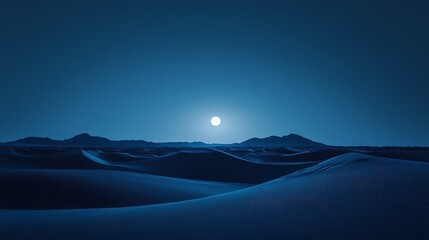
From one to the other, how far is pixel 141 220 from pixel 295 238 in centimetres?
136

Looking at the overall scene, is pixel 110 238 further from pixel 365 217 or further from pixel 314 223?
pixel 365 217

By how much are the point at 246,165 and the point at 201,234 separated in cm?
942

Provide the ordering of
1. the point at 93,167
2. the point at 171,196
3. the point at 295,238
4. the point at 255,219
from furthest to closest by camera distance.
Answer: the point at 93,167 → the point at 171,196 → the point at 255,219 → the point at 295,238

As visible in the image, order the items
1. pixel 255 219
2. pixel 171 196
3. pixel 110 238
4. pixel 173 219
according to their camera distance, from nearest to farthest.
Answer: pixel 110 238 < pixel 255 219 < pixel 173 219 < pixel 171 196

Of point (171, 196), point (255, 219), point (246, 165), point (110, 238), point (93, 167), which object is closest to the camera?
point (110, 238)

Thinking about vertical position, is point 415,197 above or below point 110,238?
above

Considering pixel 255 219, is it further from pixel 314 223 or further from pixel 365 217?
pixel 365 217

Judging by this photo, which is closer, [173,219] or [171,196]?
[173,219]

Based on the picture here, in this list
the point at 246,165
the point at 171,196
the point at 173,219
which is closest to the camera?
the point at 173,219

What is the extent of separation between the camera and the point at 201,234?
7.09ft

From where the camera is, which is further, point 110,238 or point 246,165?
point 246,165

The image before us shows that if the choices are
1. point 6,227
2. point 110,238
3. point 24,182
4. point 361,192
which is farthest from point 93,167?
point 361,192

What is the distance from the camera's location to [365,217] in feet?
6.77

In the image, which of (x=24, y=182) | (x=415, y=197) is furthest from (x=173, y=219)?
(x=24, y=182)
